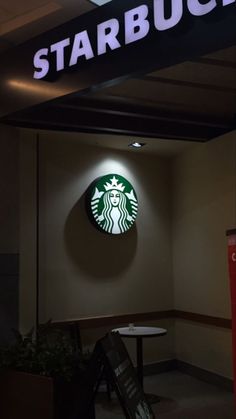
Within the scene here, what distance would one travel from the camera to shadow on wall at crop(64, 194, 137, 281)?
5.68m

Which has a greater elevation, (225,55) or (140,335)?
(225,55)

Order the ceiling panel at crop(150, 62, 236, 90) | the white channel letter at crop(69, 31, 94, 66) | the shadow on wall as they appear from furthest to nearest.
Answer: the shadow on wall → the ceiling panel at crop(150, 62, 236, 90) → the white channel letter at crop(69, 31, 94, 66)

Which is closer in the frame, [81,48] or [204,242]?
[81,48]

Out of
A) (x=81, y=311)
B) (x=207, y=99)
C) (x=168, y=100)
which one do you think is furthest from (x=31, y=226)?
(x=207, y=99)

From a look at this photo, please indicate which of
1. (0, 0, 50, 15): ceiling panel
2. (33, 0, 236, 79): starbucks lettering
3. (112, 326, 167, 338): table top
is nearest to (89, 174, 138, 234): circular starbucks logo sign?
(112, 326, 167, 338): table top

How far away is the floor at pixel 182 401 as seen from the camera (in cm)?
462

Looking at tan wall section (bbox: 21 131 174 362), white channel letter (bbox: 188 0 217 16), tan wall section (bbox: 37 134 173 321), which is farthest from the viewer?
tan wall section (bbox: 37 134 173 321)

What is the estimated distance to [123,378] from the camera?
3475 millimetres

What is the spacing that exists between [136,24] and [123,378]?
2.40 meters

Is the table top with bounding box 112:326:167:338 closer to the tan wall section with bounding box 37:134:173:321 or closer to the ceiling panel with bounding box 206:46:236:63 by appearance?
the tan wall section with bounding box 37:134:173:321

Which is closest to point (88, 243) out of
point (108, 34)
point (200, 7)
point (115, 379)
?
point (115, 379)

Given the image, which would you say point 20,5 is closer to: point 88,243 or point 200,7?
point 200,7

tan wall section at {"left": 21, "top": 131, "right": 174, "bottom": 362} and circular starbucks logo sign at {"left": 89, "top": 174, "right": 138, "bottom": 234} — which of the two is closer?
tan wall section at {"left": 21, "top": 131, "right": 174, "bottom": 362}

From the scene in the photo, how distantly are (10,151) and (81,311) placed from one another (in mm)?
2046
